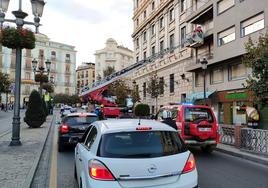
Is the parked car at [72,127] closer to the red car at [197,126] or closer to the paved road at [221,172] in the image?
the paved road at [221,172]

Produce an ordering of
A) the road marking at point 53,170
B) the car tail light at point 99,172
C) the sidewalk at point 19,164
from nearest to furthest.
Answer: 1. the car tail light at point 99,172
2. the sidewalk at point 19,164
3. the road marking at point 53,170

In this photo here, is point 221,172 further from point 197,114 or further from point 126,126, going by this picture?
point 126,126

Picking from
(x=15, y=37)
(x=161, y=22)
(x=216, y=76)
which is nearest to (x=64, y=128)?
(x=15, y=37)

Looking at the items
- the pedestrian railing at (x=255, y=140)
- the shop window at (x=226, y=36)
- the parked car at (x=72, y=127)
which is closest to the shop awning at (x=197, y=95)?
the shop window at (x=226, y=36)

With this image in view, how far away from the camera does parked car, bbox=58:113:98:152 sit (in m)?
12.2

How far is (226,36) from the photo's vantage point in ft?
81.5

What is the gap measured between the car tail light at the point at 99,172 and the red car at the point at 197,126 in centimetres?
733

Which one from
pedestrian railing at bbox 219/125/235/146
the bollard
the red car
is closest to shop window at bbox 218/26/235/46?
pedestrian railing at bbox 219/125/235/146

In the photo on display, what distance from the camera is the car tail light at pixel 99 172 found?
442cm

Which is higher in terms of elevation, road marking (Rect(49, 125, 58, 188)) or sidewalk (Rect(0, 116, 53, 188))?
sidewalk (Rect(0, 116, 53, 188))

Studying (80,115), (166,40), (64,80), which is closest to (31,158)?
(80,115)

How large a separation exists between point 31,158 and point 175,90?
26915 millimetres

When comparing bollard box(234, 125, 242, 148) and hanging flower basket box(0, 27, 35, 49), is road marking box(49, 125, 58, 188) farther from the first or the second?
bollard box(234, 125, 242, 148)

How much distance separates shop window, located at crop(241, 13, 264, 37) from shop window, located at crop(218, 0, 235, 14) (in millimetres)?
2277
